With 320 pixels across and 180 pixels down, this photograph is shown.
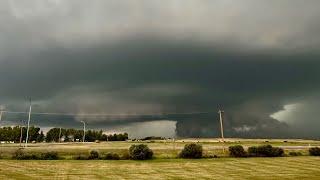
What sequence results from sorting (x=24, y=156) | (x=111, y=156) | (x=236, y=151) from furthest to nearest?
(x=236, y=151) < (x=111, y=156) < (x=24, y=156)

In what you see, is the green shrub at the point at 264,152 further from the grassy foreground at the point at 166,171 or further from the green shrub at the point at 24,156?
the green shrub at the point at 24,156

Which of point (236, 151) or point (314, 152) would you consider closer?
point (236, 151)

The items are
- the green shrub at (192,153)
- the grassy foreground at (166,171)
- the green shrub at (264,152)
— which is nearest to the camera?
the grassy foreground at (166,171)

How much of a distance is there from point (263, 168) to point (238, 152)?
2189cm

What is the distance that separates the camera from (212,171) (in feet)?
199

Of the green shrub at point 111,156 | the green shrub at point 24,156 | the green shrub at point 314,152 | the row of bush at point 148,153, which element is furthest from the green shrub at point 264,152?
the green shrub at point 24,156

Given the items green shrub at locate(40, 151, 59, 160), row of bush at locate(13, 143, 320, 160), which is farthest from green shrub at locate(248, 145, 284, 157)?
green shrub at locate(40, 151, 59, 160)

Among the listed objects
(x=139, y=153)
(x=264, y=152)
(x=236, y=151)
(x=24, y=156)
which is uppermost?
(x=236, y=151)

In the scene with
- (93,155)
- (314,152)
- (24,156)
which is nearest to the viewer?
(24,156)

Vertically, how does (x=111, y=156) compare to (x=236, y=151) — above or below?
below

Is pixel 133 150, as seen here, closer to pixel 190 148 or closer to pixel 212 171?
pixel 190 148

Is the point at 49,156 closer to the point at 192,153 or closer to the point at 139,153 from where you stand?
the point at 139,153

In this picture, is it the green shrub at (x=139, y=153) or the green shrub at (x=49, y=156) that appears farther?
the green shrub at (x=139, y=153)

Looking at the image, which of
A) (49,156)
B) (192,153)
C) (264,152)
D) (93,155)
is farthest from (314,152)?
(49,156)
